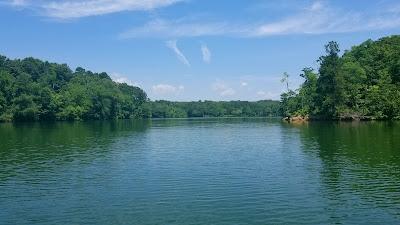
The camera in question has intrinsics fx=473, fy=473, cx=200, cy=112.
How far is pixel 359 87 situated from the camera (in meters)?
130

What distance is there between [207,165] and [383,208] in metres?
19.5

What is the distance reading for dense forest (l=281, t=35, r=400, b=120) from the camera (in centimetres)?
12075

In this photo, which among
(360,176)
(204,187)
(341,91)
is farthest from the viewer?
(341,91)

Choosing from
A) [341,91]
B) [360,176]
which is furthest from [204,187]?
[341,91]

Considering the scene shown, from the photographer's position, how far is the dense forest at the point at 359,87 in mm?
120750

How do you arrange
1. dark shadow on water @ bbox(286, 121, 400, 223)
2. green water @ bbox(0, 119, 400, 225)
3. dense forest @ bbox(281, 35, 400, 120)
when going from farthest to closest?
dense forest @ bbox(281, 35, 400, 120), dark shadow on water @ bbox(286, 121, 400, 223), green water @ bbox(0, 119, 400, 225)

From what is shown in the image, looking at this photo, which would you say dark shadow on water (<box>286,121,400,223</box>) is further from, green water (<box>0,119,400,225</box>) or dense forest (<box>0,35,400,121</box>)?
dense forest (<box>0,35,400,121</box>)

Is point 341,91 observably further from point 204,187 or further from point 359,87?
point 204,187

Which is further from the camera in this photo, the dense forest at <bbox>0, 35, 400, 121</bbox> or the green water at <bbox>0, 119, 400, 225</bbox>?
the dense forest at <bbox>0, 35, 400, 121</bbox>

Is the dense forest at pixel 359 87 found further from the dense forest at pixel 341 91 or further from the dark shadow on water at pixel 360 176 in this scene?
the dark shadow on water at pixel 360 176

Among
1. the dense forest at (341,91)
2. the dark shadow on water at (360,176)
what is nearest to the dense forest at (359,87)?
the dense forest at (341,91)

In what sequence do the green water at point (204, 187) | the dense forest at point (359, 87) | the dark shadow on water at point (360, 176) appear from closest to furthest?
the green water at point (204, 187) < the dark shadow on water at point (360, 176) < the dense forest at point (359, 87)

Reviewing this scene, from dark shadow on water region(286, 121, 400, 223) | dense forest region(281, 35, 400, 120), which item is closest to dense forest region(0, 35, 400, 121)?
dense forest region(281, 35, 400, 120)

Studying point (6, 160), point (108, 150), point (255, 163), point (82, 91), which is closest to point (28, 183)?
point (6, 160)
